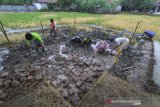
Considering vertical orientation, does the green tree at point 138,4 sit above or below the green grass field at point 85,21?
above

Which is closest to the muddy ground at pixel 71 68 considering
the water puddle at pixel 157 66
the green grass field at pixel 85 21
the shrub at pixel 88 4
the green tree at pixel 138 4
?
the water puddle at pixel 157 66

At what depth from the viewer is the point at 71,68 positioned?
639 centimetres

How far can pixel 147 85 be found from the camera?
18.4 feet

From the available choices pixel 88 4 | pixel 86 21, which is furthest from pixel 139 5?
pixel 86 21

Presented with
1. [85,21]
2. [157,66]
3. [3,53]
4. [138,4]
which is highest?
[138,4]

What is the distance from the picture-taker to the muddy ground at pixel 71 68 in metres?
5.02

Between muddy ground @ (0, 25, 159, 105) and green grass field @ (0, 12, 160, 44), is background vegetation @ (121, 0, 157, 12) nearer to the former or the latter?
green grass field @ (0, 12, 160, 44)

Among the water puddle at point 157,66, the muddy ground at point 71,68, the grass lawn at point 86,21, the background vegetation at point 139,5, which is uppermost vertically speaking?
the background vegetation at point 139,5

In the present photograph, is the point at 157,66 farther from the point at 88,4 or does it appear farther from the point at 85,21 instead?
the point at 88,4

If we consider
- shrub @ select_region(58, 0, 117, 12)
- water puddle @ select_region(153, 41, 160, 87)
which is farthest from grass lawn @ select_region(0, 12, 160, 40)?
shrub @ select_region(58, 0, 117, 12)

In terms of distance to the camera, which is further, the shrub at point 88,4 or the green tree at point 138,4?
the green tree at point 138,4

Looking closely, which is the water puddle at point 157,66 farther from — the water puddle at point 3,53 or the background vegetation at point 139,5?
the background vegetation at point 139,5

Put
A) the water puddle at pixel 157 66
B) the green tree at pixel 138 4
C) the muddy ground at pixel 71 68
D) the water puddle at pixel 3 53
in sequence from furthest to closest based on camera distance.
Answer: the green tree at pixel 138 4 < the water puddle at pixel 3 53 < the water puddle at pixel 157 66 < the muddy ground at pixel 71 68

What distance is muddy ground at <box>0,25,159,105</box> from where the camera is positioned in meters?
5.02
